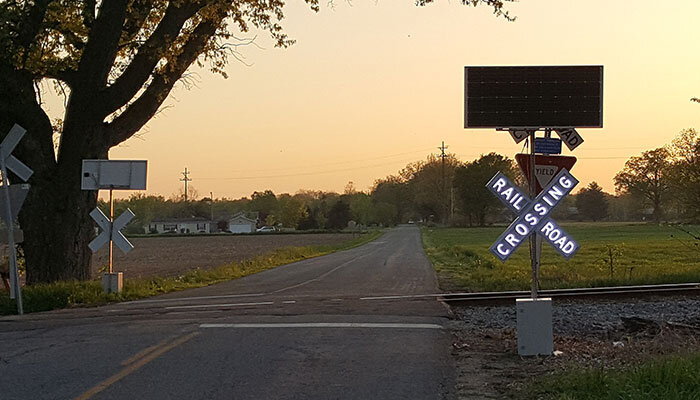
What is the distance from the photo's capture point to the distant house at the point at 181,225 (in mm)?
170750

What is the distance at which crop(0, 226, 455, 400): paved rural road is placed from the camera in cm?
734

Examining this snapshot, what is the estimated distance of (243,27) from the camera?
21.0 m

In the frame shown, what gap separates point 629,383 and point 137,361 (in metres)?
5.27

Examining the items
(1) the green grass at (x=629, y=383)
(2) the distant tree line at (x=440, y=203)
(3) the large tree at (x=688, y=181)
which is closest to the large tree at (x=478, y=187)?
(2) the distant tree line at (x=440, y=203)

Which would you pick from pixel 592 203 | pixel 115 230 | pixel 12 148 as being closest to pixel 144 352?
pixel 12 148

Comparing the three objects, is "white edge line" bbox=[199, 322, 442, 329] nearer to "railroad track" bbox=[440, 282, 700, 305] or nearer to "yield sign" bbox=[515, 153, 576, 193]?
"yield sign" bbox=[515, 153, 576, 193]

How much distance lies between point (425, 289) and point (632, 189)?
96.9 metres

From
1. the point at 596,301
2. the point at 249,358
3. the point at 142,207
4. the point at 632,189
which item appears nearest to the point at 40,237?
the point at 249,358

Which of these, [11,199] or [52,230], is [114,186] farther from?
[52,230]

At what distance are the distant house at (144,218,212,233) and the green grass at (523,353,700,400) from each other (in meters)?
166

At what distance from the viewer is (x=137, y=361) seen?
8602 millimetres

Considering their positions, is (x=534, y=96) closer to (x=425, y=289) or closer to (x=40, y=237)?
(x=425, y=289)

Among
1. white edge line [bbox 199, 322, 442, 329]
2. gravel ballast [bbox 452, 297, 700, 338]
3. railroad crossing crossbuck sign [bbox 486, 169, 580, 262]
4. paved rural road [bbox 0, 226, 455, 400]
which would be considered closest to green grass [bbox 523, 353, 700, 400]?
paved rural road [bbox 0, 226, 455, 400]

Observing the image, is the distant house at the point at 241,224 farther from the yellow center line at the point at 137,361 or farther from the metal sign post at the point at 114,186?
the yellow center line at the point at 137,361
